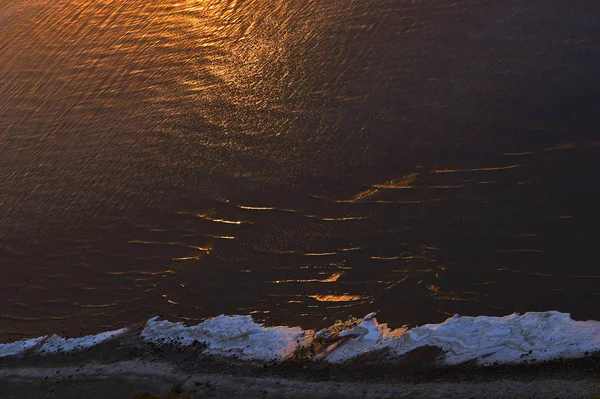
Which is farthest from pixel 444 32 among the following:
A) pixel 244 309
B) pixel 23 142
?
pixel 23 142

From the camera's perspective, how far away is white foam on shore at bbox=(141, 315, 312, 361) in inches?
562

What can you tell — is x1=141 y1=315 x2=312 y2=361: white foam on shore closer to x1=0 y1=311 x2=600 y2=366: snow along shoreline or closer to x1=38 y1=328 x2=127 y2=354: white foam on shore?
x1=0 y1=311 x2=600 y2=366: snow along shoreline

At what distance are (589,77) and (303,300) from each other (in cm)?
871

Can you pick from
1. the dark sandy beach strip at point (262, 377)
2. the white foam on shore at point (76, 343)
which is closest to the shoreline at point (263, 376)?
the dark sandy beach strip at point (262, 377)

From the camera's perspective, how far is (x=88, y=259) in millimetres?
17797

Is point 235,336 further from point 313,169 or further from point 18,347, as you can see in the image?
point 18,347

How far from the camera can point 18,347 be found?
16.3 m

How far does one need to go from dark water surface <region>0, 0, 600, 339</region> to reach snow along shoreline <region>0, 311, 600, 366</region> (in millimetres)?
336

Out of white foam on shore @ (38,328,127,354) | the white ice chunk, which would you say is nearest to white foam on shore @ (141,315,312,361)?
white foam on shore @ (38,328,127,354)

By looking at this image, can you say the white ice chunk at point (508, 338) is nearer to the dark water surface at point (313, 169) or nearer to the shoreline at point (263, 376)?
the shoreline at point (263, 376)

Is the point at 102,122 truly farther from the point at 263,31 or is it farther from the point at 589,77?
the point at 589,77

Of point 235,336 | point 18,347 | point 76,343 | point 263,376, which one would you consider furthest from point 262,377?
point 18,347

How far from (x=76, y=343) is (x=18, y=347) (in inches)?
58.7

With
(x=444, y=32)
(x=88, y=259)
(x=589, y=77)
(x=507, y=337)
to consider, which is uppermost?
(x=444, y=32)
